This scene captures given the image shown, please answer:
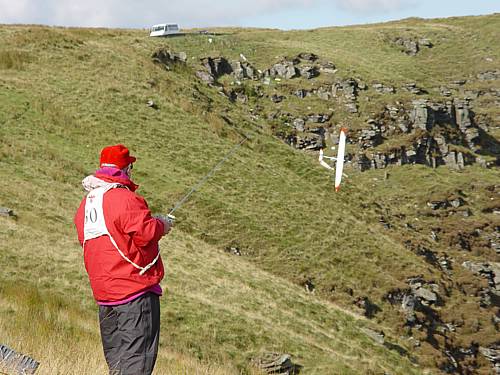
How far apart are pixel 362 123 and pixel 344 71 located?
10.7 m

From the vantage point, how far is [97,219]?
214 inches

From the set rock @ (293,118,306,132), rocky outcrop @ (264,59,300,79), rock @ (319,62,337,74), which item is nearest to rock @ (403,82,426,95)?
rock @ (319,62,337,74)

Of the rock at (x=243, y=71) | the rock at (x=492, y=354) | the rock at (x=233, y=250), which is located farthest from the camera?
the rock at (x=243, y=71)

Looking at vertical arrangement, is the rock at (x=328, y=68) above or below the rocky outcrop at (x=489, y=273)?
above

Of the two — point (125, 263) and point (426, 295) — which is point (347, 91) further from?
point (125, 263)

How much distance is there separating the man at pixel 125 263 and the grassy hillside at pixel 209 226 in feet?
2.16

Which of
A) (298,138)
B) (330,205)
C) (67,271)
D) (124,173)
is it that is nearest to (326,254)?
(330,205)

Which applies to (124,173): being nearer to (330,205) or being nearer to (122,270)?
(122,270)

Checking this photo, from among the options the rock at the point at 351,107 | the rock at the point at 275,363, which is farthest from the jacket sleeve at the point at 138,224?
the rock at the point at 351,107

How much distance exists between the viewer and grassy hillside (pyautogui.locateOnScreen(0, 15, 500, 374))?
1483cm

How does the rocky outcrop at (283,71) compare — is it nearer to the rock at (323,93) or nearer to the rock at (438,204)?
the rock at (323,93)

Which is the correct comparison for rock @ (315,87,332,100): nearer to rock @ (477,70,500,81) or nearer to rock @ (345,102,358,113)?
rock @ (345,102,358,113)

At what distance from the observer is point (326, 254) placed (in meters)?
27.5

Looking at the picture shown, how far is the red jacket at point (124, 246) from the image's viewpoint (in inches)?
208
